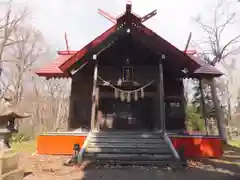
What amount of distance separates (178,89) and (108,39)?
18.5 feet

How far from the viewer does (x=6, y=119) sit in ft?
25.4

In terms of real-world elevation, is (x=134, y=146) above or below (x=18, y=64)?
below

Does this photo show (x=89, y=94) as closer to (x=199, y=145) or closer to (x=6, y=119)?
(x=199, y=145)

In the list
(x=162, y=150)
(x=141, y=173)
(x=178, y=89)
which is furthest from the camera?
(x=178, y=89)

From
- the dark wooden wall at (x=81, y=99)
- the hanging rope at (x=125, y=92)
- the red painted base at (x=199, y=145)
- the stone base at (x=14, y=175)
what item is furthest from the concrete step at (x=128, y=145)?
the dark wooden wall at (x=81, y=99)

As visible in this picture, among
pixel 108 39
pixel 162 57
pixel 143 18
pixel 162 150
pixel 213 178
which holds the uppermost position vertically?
pixel 143 18

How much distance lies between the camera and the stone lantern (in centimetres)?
753

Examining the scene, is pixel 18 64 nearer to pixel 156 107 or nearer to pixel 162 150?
pixel 156 107

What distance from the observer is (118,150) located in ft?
34.9

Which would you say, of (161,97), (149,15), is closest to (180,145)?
(161,97)

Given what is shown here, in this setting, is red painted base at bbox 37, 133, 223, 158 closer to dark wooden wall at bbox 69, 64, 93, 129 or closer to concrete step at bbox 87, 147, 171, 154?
concrete step at bbox 87, 147, 171, 154

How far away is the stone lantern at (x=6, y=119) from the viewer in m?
7.53

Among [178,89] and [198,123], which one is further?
[198,123]

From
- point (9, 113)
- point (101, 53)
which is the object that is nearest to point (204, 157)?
point (101, 53)
